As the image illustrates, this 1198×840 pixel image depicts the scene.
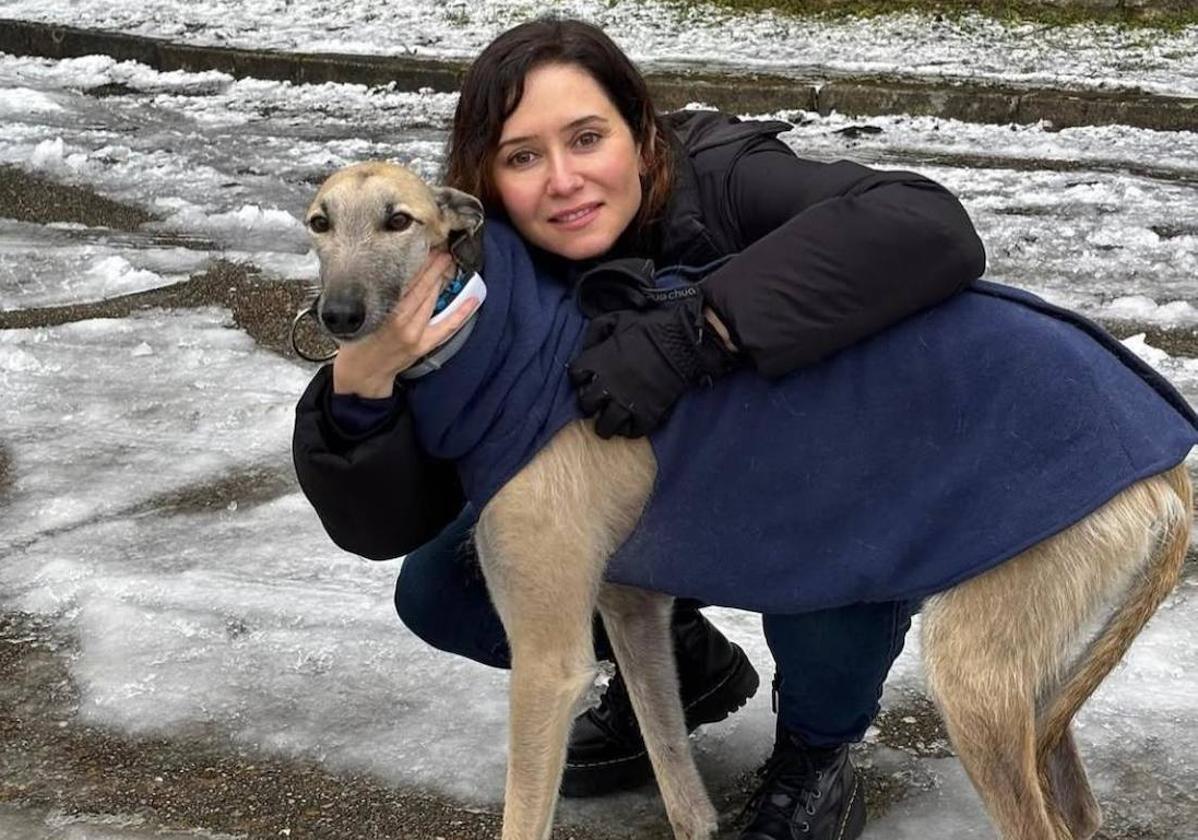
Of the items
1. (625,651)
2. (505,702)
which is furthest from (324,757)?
(625,651)

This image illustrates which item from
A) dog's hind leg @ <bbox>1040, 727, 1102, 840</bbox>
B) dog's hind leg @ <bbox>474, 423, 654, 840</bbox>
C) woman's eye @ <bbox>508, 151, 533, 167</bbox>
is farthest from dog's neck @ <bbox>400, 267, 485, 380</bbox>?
dog's hind leg @ <bbox>1040, 727, 1102, 840</bbox>

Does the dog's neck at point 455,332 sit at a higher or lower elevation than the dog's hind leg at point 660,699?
higher

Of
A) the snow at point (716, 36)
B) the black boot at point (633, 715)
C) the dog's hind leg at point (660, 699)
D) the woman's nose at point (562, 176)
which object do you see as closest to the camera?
the woman's nose at point (562, 176)

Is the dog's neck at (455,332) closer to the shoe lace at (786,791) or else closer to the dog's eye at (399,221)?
the dog's eye at (399,221)

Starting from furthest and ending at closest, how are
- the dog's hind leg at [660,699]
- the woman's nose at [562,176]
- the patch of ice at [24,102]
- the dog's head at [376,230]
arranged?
the patch of ice at [24,102] < the dog's hind leg at [660,699] < the woman's nose at [562,176] < the dog's head at [376,230]

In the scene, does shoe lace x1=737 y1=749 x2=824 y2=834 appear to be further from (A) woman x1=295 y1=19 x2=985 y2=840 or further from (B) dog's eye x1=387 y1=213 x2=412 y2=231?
(B) dog's eye x1=387 y1=213 x2=412 y2=231

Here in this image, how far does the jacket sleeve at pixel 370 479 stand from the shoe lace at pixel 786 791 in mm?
972

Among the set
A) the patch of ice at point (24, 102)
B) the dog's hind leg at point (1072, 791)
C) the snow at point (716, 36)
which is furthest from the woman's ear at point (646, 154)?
the patch of ice at point (24, 102)

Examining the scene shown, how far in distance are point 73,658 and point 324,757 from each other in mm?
842

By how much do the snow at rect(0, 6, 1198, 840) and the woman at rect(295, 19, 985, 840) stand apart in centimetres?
26

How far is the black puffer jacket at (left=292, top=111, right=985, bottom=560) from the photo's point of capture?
100 inches

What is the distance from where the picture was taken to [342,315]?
8.43 feet

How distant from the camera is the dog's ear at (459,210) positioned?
2.72 meters

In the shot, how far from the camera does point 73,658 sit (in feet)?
12.6
